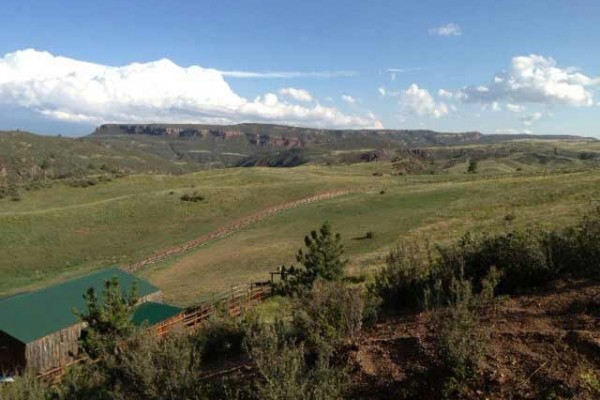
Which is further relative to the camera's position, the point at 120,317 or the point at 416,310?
the point at 120,317

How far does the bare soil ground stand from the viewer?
7.04 m

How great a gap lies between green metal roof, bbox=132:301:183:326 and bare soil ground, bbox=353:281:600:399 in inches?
706

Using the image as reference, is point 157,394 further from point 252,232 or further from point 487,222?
point 252,232

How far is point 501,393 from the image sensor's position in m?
6.99

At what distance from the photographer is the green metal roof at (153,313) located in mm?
25516

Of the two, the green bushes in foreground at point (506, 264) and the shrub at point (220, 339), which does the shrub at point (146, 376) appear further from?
the green bushes in foreground at point (506, 264)

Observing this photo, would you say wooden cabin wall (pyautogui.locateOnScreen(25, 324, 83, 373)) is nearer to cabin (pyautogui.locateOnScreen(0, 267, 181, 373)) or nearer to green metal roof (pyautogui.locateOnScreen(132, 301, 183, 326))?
cabin (pyautogui.locateOnScreen(0, 267, 181, 373))

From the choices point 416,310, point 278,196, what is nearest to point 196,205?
point 278,196

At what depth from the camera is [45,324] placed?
25.0 meters

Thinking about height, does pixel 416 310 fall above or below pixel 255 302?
above

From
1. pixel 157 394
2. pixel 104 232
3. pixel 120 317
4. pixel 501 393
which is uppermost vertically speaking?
pixel 501 393

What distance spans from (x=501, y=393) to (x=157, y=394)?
17.3ft

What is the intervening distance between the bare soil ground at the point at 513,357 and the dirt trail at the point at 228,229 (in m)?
38.9

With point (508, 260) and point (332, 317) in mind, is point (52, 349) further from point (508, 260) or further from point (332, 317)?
point (508, 260)
